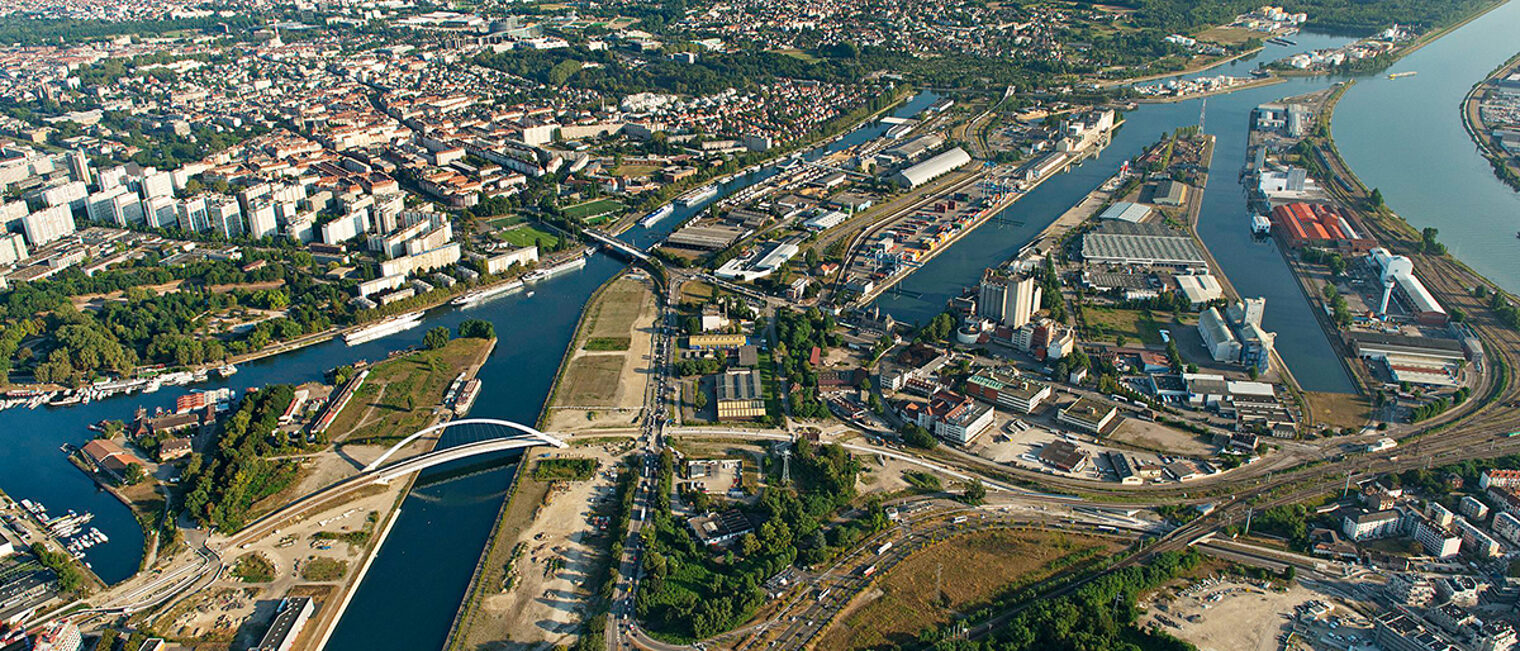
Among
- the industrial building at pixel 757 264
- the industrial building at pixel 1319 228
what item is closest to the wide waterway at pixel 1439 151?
the industrial building at pixel 1319 228

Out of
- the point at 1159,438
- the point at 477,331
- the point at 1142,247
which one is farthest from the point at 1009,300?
the point at 477,331

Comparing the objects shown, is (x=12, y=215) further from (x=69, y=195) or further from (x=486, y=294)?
(x=486, y=294)

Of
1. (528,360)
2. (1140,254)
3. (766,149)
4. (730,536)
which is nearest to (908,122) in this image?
(766,149)

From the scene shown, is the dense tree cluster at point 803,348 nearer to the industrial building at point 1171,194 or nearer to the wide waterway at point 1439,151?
the industrial building at point 1171,194

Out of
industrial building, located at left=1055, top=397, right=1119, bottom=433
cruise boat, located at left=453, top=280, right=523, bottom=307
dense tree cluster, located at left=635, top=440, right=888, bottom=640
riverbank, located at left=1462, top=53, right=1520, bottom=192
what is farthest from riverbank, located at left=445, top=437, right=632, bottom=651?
riverbank, located at left=1462, top=53, right=1520, bottom=192

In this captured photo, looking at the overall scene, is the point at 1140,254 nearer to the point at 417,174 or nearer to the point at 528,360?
the point at 528,360

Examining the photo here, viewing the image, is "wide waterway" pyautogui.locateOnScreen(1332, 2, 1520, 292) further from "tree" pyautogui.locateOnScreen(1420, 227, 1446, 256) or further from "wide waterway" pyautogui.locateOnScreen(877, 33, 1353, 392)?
"wide waterway" pyautogui.locateOnScreen(877, 33, 1353, 392)
